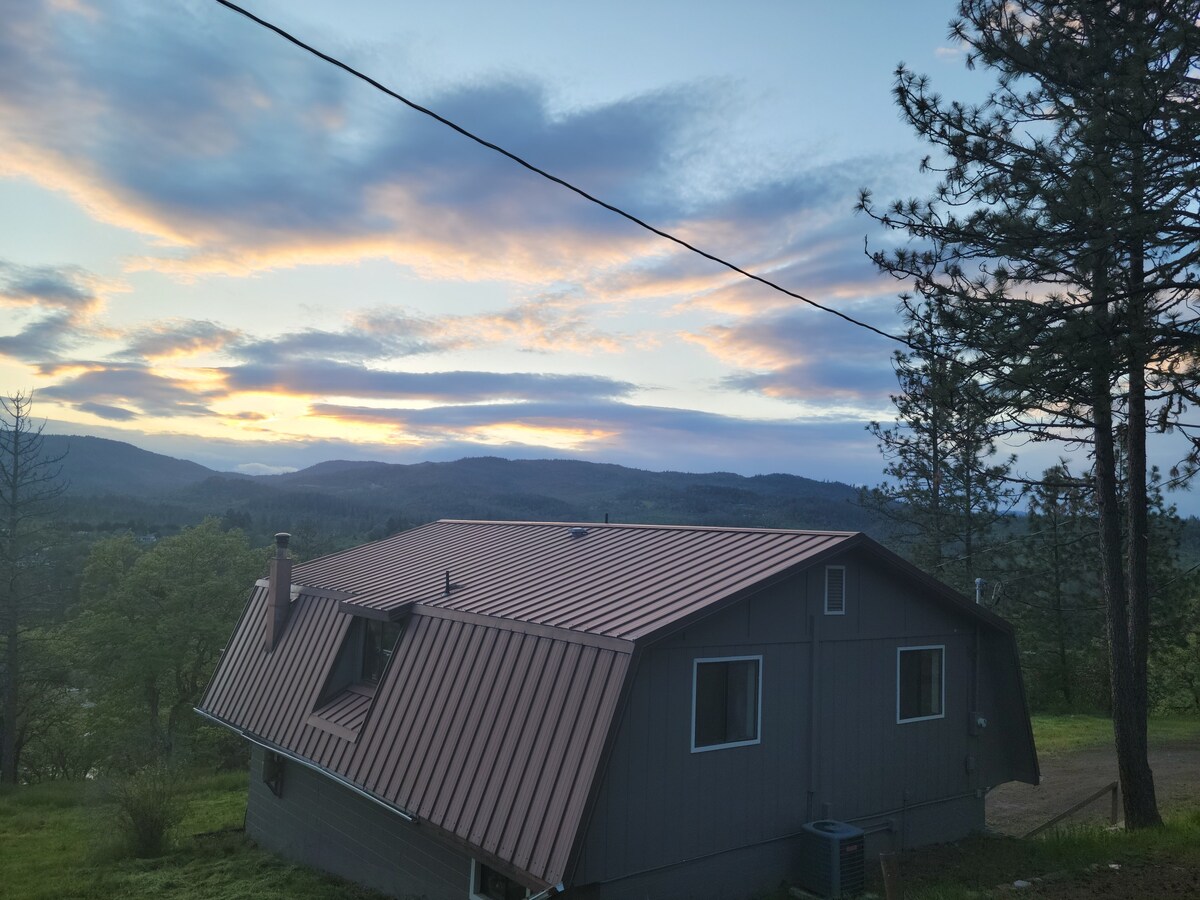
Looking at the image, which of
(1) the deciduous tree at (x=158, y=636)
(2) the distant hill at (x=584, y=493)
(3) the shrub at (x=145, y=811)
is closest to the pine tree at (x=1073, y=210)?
(3) the shrub at (x=145, y=811)

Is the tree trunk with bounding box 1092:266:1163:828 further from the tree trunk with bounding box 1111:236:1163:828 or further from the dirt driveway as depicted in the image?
the dirt driveway

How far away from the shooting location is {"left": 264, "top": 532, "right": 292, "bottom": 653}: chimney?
14.4 meters

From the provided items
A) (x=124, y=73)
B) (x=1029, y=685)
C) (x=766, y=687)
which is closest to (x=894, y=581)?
(x=766, y=687)

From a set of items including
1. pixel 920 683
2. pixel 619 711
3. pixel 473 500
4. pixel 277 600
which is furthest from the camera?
pixel 473 500

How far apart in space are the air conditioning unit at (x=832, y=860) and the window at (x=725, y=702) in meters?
1.56

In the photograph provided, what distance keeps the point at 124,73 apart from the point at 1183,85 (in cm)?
1299

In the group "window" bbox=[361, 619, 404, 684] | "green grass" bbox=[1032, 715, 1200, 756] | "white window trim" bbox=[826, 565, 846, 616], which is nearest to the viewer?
"white window trim" bbox=[826, 565, 846, 616]

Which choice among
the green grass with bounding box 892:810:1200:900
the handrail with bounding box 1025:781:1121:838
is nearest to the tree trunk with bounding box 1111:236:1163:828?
the green grass with bounding box 892:810:1200:900

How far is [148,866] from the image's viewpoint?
13711 mm

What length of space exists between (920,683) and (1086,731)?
58.0ft

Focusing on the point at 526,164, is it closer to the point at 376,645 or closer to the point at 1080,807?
the point at 376,645

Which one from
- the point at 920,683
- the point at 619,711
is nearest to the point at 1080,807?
the point at 920,683

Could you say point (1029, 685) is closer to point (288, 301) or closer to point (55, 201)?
point (288, 301)

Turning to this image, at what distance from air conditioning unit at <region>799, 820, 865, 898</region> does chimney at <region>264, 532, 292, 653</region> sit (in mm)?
9281
